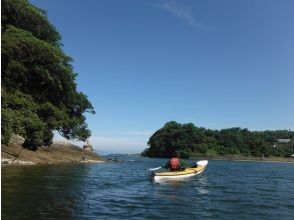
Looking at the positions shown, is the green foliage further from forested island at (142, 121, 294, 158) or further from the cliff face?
forested island at (142, 121, 294, 158)

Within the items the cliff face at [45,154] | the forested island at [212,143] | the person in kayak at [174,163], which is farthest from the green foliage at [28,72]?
the forested island at [212,143]

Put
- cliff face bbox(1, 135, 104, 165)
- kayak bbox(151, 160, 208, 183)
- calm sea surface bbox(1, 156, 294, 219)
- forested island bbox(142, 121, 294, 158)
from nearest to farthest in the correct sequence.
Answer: calm sea surface bbox(1, 156, 294, 219) < kayak bbox(151, 160, 208, 183) < cliff face bbox(1, 135, 104, 165) < forested island bbox(142, 121, 294, 158)

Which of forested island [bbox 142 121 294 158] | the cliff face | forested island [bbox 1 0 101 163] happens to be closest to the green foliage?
forested island [bbox 1 0 101 163]

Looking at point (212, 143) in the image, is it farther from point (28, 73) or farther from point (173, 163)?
point (28, 73)

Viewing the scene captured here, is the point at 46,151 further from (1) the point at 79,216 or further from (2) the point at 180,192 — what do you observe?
(1) the point at 79,216

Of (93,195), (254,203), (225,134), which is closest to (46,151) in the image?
(93,195)

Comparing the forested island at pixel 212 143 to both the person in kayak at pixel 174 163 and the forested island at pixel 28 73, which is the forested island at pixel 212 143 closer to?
the person in kayak at pixel 174 163

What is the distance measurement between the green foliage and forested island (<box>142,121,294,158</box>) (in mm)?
112033

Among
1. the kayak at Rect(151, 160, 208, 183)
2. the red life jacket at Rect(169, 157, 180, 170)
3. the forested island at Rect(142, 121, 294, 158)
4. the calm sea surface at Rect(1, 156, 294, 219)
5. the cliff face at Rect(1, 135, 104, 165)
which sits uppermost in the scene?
the forested island at Rect(142, 121, 294, 158)

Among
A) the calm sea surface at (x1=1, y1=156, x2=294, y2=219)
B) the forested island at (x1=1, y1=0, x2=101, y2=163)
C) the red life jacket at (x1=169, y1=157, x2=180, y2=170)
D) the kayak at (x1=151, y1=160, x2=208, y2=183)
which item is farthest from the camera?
the red life jacket at (x1=169, y1=157, x2=180, y2=170)

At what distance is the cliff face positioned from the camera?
142 ft

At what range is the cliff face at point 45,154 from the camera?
4334cm

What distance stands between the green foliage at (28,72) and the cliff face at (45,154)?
346 inches

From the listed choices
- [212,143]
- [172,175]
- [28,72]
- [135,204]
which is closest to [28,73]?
[28,72]
